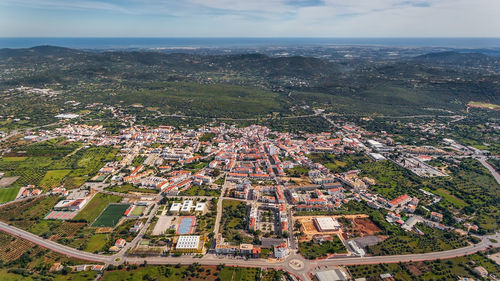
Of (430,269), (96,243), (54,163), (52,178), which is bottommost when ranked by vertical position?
(430,269)

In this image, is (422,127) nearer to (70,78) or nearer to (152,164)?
(152,164)

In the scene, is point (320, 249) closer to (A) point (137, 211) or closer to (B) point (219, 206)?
(B) point (219, 206)

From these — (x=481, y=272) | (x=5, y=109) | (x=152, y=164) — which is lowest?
(x=481, y=272)

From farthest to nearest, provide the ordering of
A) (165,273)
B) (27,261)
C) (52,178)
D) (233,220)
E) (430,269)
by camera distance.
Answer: (52,178), (233,220), (430,269), (27,261), (165,273)

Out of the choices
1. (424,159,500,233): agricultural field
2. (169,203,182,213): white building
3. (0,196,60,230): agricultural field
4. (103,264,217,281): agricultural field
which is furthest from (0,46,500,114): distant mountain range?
(0,196,60,230): agricultural field

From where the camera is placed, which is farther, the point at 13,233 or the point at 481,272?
the point at 13,233

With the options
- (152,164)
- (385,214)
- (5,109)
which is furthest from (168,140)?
(5,109)

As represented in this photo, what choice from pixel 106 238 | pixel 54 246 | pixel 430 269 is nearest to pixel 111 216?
pixel 106 238

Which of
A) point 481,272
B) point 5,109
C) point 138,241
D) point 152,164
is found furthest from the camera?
point 5,109
